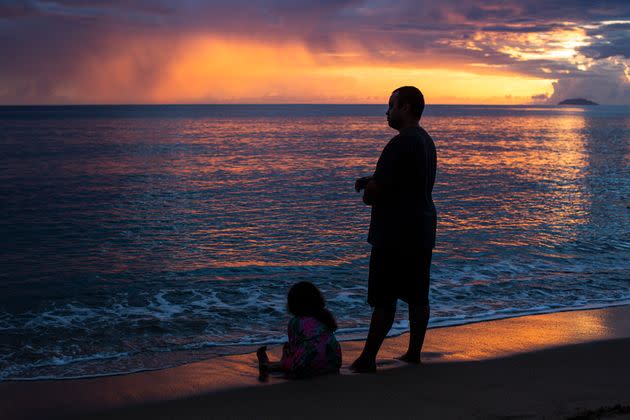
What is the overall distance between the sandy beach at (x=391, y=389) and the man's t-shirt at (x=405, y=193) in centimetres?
106

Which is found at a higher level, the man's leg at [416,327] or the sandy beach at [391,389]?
the man's leg at [416,327]

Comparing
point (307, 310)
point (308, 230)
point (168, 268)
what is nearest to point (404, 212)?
point (307, 310)

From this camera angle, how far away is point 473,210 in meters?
15.3

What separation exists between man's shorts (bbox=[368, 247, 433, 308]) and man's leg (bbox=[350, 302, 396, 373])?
62mm

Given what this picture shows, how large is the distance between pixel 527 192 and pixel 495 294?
38.1 ft

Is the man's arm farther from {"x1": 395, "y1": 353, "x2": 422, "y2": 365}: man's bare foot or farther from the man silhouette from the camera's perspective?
{"x1": 395, "y1": 353, "x2": 422, "y2": 365}: man's bare foot

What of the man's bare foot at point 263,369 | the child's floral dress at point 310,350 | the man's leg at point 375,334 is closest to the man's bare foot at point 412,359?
the man's leg at point 375,334

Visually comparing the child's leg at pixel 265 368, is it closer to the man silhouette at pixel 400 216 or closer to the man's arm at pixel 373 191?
the man silhouette at pixel 400 216

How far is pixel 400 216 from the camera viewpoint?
184 inches

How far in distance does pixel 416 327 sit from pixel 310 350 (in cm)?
90

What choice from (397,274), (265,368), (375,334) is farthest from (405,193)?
(265,368)

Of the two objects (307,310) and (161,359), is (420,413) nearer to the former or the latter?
(307,310)

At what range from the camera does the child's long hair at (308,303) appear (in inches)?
191

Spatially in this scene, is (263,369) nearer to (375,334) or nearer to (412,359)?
(375,334)
